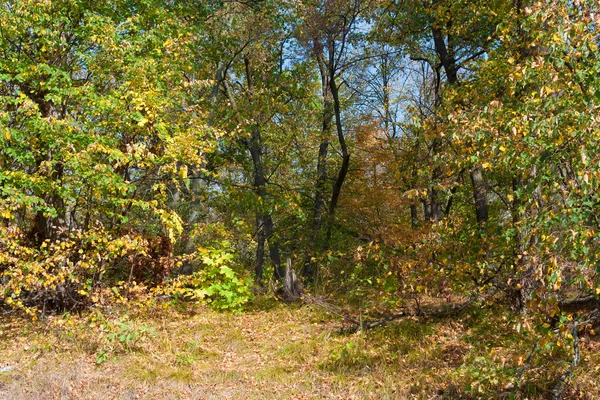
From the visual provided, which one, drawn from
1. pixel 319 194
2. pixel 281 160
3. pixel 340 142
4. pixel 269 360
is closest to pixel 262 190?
pixel 319 194

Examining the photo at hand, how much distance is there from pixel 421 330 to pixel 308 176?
8926 millimetres

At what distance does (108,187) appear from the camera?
7094 mm

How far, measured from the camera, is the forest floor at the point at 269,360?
5.41 meters

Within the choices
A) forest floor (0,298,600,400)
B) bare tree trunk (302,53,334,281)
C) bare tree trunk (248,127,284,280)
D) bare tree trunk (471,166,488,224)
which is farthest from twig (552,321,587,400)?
bare tree trunk (248,127,284,280)

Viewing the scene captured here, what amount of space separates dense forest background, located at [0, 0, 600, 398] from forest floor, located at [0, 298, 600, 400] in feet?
1.20

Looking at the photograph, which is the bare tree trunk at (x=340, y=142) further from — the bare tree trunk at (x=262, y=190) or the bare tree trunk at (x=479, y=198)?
the bare tree trunk at (x=479, y=198)

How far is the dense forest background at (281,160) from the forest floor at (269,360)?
1.20 feet

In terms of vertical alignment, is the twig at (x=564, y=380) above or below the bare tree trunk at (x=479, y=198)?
below

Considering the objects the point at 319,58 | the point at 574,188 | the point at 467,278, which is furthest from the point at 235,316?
the point at 319,58

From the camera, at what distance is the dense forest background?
14.2 feet

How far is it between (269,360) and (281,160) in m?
7.95

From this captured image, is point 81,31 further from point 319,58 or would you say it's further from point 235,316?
point 319,58

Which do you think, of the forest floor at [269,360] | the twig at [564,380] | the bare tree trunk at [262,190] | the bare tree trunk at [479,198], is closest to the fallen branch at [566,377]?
the twig at [564,380]

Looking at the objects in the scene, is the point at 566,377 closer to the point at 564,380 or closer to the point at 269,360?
the point at 564,380
